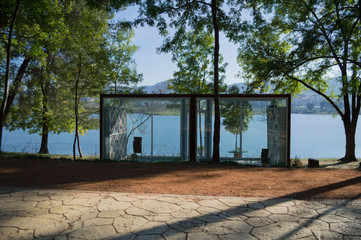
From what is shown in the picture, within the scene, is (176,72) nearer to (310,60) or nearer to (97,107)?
(97,107)

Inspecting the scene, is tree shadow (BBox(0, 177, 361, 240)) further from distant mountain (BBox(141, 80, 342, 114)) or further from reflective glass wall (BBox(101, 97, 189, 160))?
distant mountain (BBox(141, 80, 342, 114))

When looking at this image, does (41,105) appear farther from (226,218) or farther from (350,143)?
(350,143)

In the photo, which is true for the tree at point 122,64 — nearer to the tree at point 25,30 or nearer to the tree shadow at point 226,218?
the tree at point 25,30

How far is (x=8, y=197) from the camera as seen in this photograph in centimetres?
402

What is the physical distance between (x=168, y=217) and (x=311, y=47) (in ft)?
34.2

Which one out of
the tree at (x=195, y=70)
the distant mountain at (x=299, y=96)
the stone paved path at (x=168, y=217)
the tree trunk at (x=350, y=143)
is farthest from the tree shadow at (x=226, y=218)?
the tree at (x=195, y=70)

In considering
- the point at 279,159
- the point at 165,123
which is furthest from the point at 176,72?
the point at 279,159

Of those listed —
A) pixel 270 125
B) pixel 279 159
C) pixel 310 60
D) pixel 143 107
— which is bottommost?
pixel 279 159

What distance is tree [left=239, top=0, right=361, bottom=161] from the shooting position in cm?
1091

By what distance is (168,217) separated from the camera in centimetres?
328

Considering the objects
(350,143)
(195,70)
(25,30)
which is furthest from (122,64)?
(350,143)

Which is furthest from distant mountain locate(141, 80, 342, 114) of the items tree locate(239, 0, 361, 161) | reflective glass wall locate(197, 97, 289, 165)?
reflective glass wall locate(197, 97, 289, 165)

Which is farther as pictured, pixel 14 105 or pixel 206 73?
pixel 206 73

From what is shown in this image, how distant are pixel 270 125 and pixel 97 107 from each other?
13.8m
